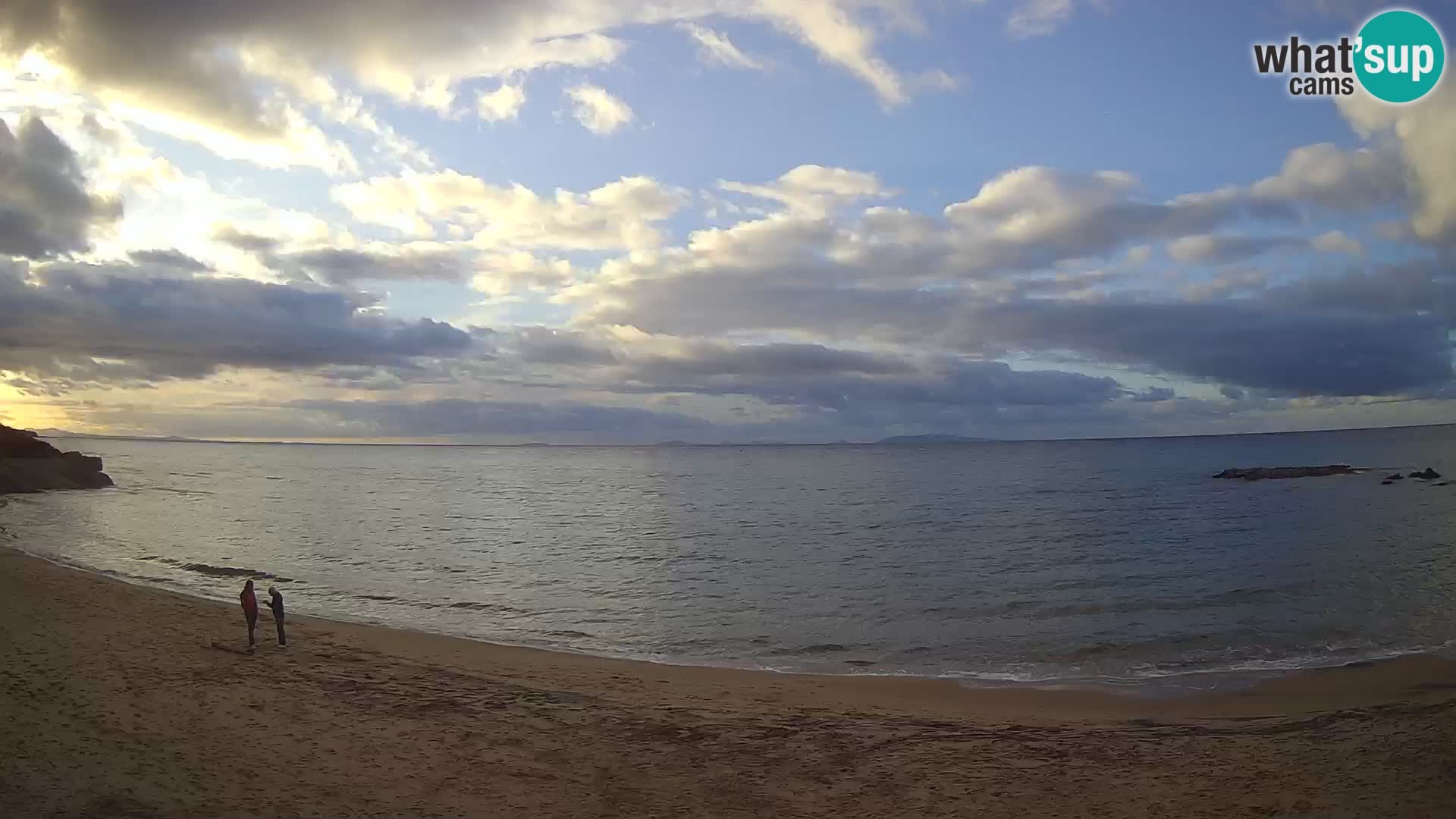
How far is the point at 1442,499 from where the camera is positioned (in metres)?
57.6

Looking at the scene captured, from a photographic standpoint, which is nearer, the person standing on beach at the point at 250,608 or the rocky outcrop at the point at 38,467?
the person standing on beach at the point at 250,608

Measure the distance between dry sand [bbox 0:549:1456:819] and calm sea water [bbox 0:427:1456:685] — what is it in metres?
3.26

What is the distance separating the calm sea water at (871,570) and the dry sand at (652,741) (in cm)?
326

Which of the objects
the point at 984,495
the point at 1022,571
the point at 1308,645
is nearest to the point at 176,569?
the point at 1022,571

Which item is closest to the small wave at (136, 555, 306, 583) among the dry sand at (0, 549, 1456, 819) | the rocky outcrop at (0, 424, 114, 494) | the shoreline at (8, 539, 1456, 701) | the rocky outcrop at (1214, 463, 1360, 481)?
the dry sand at (0, 549, 1456, 819)

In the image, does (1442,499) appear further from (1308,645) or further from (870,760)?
(870,760)

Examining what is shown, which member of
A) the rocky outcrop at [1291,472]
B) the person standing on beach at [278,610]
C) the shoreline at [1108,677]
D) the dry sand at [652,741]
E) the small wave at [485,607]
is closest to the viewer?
the dry sand at [652,741]

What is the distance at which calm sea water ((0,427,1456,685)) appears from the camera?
22.2 metres

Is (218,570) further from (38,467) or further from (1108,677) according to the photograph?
(38,467)

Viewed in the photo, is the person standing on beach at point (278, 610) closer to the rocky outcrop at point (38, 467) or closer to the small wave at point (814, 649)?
the small wave at point (814, 649)

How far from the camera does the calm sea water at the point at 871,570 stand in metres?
22.2

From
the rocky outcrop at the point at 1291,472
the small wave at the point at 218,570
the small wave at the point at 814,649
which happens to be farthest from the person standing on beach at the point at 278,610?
the rocky outcrop at the point at 1291,472

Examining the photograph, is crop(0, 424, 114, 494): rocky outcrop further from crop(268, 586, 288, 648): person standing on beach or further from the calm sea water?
crop(268, 586, 288, 648): person standing on beach

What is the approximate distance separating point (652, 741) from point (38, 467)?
8835 centimetres
